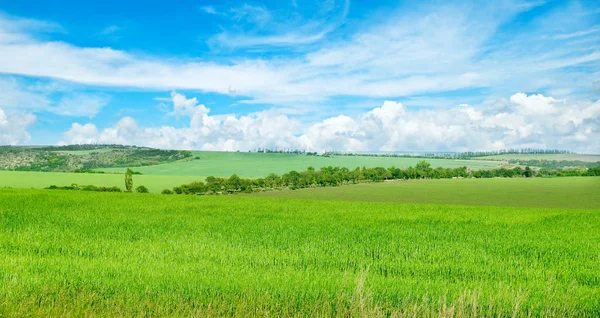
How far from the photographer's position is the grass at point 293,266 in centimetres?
749

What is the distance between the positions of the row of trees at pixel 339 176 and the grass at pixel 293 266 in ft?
165

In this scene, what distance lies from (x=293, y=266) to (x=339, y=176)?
242ft

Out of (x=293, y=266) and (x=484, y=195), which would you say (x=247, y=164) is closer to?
(x=484, y=195)

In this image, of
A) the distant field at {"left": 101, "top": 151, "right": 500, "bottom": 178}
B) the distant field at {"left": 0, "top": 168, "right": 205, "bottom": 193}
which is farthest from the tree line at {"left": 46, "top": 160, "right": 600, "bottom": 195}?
the distant field at {"left": 101, "top": 151, "right": 500, "bottom": 178}

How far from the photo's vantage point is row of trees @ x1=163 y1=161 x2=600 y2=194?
235 feet

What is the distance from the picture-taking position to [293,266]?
10.3m

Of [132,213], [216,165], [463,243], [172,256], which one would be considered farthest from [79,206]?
[216,165]

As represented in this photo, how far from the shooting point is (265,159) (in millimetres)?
124250

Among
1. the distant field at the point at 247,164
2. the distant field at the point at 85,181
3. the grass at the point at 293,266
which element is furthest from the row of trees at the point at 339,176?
the grass at the point at 293,266

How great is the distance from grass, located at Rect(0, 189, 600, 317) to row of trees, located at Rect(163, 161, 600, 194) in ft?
165

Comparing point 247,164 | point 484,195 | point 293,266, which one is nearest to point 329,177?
point 484,195

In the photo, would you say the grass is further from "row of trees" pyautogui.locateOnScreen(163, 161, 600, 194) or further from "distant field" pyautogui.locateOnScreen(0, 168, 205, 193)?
"distant field" pyautogui.locateOnScreen(0, 168, 205, 193)

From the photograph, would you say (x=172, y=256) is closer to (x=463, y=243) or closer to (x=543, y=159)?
(x=463, y=243)

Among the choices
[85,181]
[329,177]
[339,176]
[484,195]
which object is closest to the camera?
[484,195]
